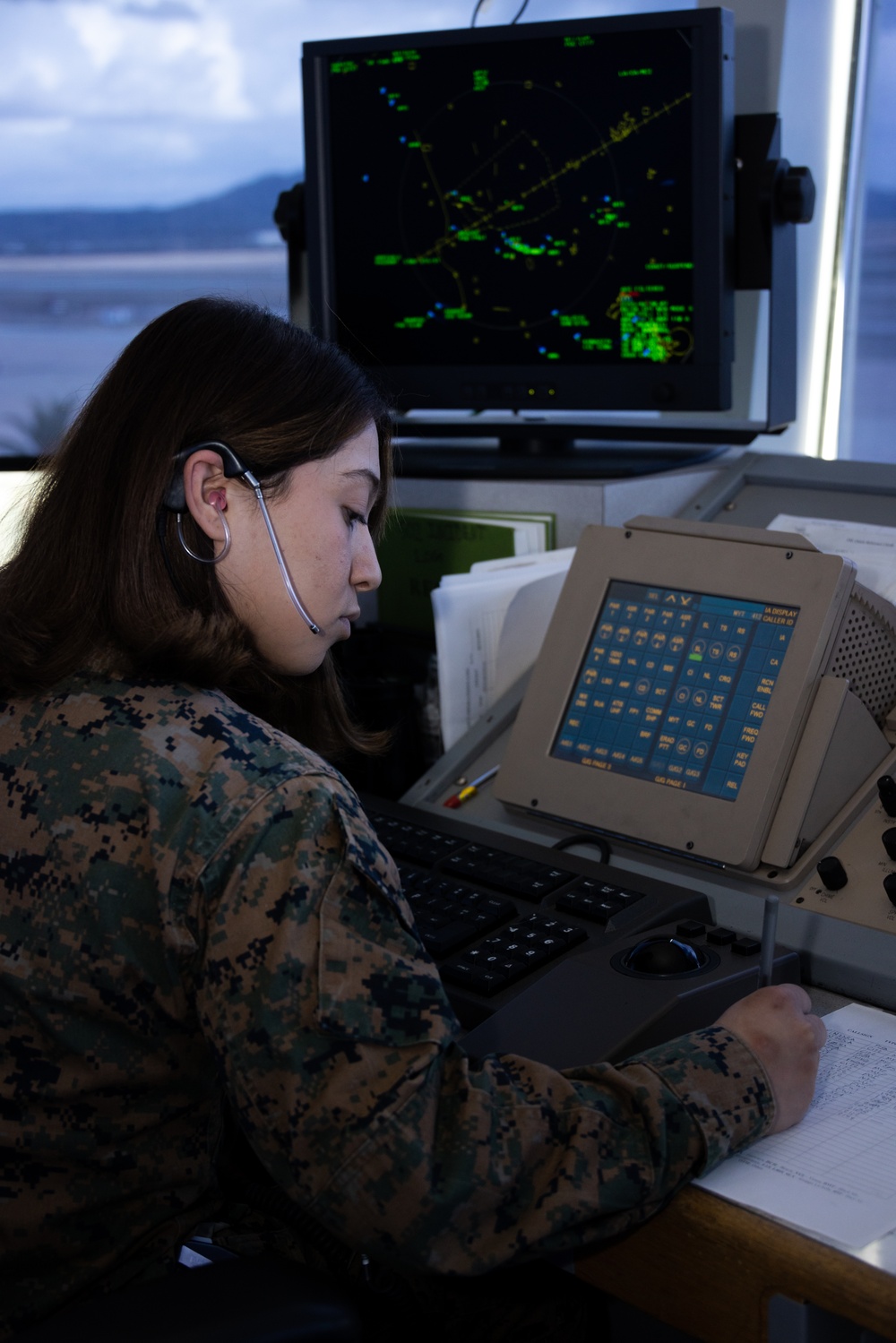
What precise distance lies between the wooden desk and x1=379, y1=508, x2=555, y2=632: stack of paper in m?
1.00

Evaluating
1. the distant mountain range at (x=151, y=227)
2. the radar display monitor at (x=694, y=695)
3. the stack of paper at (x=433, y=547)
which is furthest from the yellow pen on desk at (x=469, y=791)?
the distant mountain range at (x=151, y=227)

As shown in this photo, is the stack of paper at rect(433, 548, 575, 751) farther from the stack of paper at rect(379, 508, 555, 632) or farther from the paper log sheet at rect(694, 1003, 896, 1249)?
the paper log sheet at rect(694, 1003, 896, 1249)

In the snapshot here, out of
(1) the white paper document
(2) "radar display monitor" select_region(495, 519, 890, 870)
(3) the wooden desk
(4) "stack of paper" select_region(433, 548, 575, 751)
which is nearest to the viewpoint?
(3) the wooden desk

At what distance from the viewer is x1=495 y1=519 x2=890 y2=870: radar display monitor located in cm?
112

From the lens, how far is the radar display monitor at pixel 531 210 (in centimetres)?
157

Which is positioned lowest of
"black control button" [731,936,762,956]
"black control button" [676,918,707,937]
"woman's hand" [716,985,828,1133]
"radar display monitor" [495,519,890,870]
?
"black control button" [676,918,707,937]

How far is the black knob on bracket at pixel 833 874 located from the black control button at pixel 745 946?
11 centimetres

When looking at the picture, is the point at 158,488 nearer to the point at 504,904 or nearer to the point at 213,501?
the point at 213,501

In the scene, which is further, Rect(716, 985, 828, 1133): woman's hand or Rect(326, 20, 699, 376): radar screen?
Rect(326, 20, 699, 376): radar screen

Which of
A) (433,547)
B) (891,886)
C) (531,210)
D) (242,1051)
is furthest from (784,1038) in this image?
(531,210)

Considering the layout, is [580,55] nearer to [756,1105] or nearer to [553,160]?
[553,160]

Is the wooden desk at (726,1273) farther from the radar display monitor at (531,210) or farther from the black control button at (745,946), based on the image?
the radar display monitor at (531,210)

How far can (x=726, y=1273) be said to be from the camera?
703 millimetres

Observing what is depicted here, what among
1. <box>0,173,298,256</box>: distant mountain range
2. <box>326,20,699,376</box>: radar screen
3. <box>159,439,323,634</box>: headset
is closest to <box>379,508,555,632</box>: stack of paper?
<box>326,20,699,376</box>: radar screen
